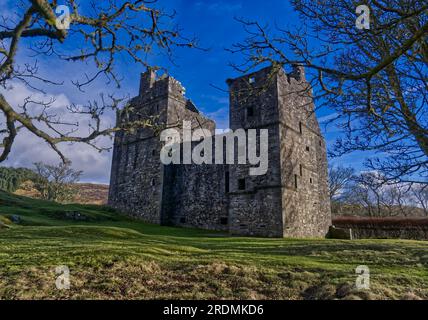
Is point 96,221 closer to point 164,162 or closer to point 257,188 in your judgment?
point 164,162

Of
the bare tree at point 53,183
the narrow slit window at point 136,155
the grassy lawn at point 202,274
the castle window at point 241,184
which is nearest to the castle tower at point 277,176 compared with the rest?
the castle window at point 241,184

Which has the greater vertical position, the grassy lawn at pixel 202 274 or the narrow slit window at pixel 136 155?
the narrow slit window at pixel 136 155

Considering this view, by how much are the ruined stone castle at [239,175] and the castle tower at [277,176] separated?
5 centimetres

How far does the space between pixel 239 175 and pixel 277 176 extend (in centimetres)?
232

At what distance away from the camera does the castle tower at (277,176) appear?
51.8 ft

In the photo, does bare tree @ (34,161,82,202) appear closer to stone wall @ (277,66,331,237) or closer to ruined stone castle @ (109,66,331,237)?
ruined stone castle @ (109,66,331,237)

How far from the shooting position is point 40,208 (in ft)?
70.7

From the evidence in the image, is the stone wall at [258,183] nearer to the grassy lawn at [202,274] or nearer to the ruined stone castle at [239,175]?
the ruined stone castle at [239,175]

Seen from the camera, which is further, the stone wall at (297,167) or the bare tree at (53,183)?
the bare tree at (53,183)

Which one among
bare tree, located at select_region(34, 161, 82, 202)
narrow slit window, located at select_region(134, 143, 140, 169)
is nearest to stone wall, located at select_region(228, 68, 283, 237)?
narrow slit window, located at select_region(134, 143, 140, 169)

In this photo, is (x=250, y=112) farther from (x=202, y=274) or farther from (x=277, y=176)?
(x=202, y=274)

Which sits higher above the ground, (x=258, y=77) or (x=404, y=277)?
(x=258, y=77)
